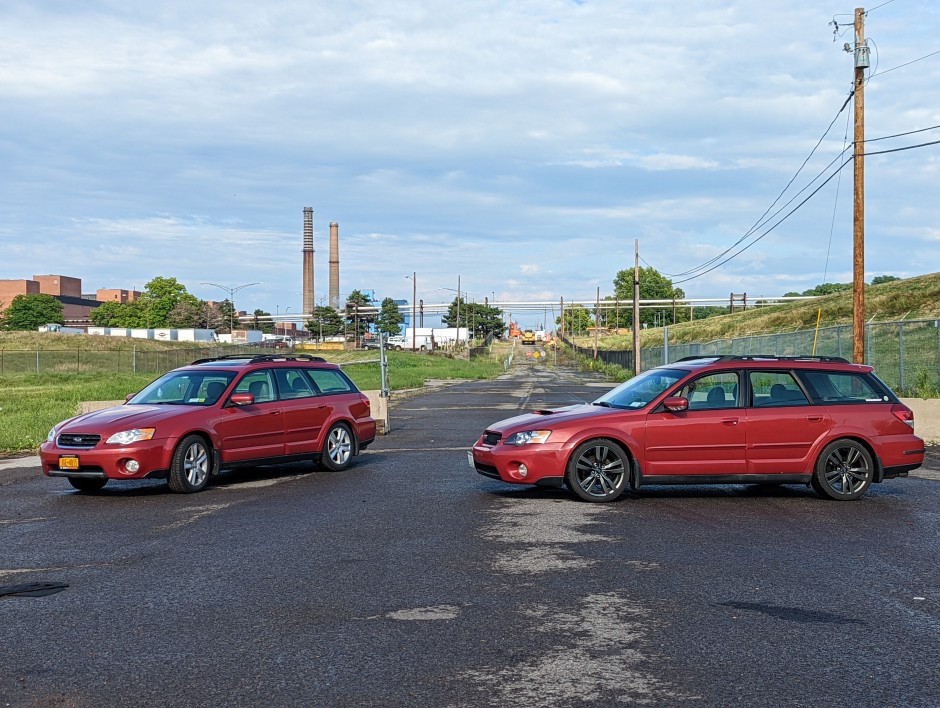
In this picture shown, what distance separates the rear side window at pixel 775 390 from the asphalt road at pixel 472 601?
3.62 feet

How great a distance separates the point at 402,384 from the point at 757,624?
127 feet

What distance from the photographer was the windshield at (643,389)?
1146 centimetres

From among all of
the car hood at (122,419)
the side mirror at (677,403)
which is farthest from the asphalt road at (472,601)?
the side mirror at (677,403)

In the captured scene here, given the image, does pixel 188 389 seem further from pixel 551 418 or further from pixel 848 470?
pixel 848 470

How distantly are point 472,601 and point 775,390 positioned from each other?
626cm

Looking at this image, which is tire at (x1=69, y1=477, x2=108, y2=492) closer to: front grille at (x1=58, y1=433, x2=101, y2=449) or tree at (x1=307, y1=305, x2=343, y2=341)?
front grille at (x1=58, y1=433, x2=101, y2=449)

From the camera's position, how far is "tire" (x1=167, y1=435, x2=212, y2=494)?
11820 mm

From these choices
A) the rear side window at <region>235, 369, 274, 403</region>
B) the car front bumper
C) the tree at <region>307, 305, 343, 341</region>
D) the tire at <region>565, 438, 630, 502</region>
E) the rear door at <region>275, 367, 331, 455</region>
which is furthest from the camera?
the tree at <region>307, 305, 343, 341</region>

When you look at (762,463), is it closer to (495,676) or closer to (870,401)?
(870,401)

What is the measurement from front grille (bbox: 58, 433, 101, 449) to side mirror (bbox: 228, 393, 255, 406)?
1745 mm

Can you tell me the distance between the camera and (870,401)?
1156cm

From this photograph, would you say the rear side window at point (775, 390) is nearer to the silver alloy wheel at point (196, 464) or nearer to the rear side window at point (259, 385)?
the rear side window at point (259, 385)


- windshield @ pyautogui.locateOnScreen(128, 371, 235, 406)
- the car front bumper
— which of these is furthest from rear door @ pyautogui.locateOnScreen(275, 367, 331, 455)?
the car front bumper

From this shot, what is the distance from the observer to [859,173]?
963 inches
